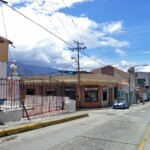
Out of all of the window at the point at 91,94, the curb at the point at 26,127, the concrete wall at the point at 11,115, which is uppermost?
the window at the point at 91,94

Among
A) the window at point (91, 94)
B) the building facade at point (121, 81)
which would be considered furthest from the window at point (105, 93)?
the building facade at point (121, 81)

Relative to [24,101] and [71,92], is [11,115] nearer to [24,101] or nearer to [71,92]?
[24,101]

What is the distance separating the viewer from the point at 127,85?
8338 centimetres

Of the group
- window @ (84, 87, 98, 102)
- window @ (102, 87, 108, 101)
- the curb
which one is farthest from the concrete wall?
window @ (102, 87, 108, 101)

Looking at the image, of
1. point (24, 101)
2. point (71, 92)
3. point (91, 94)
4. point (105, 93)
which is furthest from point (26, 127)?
point (105, 93)

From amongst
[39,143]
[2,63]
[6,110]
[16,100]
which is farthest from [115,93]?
[39,143]

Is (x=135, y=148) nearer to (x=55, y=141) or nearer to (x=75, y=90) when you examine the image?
(x=55, y=141)

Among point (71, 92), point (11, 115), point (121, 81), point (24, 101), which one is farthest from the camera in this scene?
point (121, 81)

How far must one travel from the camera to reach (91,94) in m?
57.5

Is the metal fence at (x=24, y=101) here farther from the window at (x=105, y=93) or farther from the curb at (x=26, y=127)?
the window at (x=105, y=93)

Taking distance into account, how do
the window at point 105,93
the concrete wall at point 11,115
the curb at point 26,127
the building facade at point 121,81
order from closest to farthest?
1. the curb at point 26,127
2. the concrete wall at point 11,115
3. the window at point 105,93
4. the building facade at point 121,81

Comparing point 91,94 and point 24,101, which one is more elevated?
point 91,94

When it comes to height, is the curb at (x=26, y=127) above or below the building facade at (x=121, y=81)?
below

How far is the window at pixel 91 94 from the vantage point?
57.1 m
